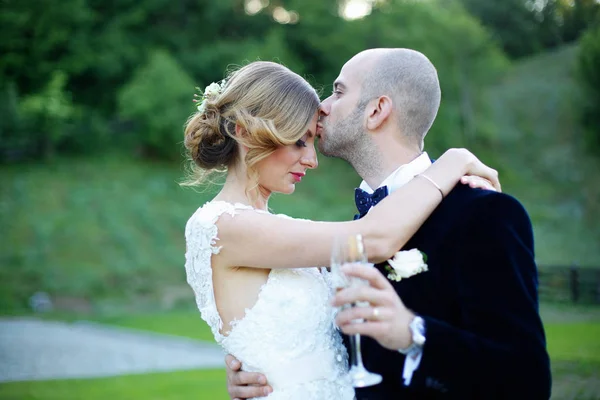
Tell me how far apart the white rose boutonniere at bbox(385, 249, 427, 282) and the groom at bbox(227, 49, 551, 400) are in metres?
0.03

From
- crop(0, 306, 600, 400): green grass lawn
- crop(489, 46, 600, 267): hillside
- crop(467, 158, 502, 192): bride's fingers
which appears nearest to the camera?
crop(467, 158, 502, 192): bride's fingers

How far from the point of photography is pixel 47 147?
34.3 metres

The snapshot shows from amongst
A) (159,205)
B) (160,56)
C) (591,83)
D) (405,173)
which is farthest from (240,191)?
(160,56)

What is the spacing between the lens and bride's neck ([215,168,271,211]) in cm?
332

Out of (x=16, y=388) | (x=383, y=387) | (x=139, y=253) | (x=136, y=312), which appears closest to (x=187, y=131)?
(x=383, y=387)

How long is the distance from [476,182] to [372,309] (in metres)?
0.91

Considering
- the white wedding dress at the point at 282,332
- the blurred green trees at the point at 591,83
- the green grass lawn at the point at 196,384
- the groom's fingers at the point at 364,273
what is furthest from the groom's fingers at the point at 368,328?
the blurred green trees at the point at 591,83

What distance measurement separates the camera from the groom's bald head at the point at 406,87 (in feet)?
10.1

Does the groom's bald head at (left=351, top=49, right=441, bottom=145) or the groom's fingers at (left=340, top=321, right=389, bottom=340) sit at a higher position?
the groom's bald head at (left=351, top=49, right=441, bottom=145)

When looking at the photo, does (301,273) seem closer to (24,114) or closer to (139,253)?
(139,253)

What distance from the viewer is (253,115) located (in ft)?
10.5

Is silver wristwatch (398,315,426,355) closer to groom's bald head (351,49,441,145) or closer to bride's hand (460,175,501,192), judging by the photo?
bride's hand (460,175,501,192)

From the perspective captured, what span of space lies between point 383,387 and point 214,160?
4.89 ft

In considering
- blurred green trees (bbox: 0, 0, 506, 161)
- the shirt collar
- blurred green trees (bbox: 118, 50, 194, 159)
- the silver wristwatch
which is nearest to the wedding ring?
the silver wristwatch
